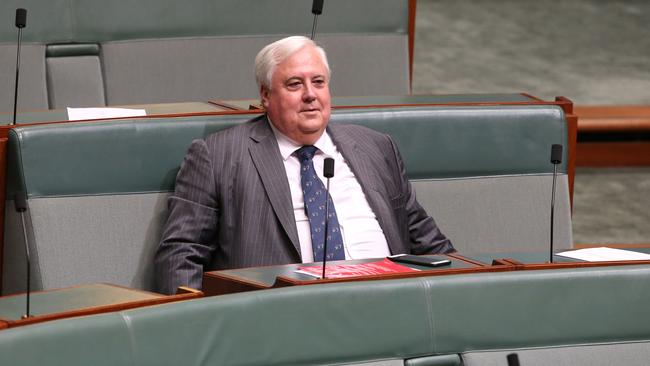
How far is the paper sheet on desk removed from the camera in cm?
100

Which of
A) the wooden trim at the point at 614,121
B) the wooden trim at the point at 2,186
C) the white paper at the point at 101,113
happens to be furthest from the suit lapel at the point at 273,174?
the wooden trim at the point at 614,121

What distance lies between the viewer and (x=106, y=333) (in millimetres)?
739

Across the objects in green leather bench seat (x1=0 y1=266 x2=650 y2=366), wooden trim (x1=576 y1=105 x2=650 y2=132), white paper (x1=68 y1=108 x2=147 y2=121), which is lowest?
green leather bench seat (x1=0 y1=266 x2=650 y2=366)

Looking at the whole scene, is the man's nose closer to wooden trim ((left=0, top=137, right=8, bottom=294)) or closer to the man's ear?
the man's ear

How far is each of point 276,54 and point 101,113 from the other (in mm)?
196

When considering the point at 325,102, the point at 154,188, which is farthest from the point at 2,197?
the point at 325,102

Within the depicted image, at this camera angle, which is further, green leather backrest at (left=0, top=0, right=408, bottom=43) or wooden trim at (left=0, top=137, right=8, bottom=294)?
green leather backrest at (left=0, top=0, right=408, bottom=43)

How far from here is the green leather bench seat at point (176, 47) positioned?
63.6 inches

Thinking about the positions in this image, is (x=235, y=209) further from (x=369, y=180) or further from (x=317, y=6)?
(x=317, y=6)

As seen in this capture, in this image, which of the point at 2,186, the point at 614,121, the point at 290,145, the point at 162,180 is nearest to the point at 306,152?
the point at 290,145

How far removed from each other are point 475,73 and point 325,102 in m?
1.16

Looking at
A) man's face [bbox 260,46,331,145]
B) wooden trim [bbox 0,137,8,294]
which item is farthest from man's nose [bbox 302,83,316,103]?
wooden trim [bbox 0,137,8,294]

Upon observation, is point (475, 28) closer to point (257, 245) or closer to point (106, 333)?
point (257, 245)

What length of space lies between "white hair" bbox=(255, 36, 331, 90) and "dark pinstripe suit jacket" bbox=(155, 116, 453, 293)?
48 mm
